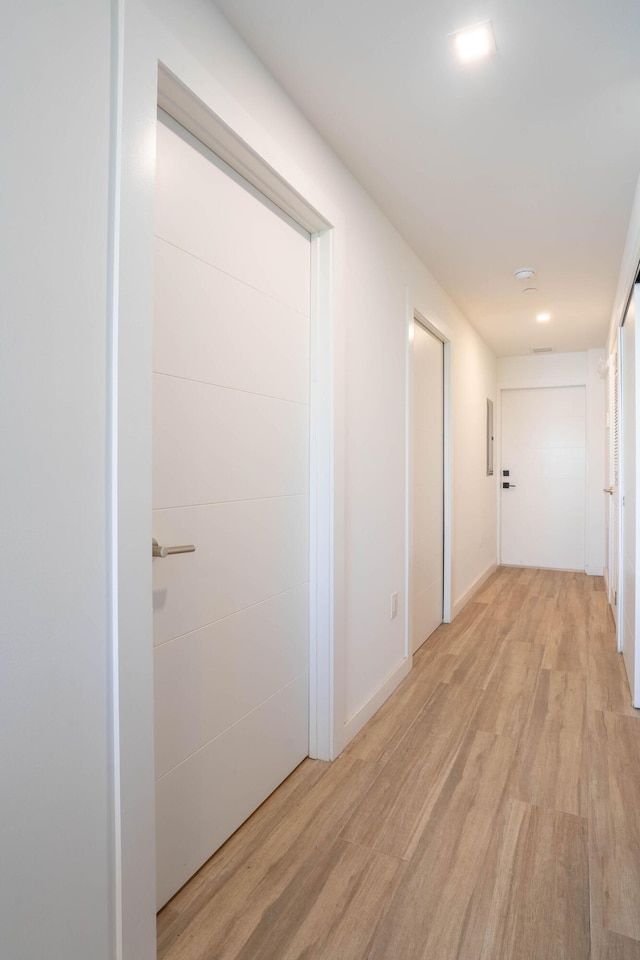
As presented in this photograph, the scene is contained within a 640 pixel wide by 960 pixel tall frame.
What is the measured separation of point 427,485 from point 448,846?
7.66ft

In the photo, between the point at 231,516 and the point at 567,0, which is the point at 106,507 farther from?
the point at 567,0

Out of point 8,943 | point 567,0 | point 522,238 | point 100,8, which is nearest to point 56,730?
point 8,943

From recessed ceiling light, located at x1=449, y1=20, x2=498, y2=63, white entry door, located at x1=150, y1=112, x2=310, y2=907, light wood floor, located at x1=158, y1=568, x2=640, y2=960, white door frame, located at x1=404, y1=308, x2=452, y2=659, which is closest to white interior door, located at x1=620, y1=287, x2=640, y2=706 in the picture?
light wood floor, located at x1=158, y1=568, x2=640, y2=960

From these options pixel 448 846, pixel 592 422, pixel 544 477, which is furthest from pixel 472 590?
pixel 448 846

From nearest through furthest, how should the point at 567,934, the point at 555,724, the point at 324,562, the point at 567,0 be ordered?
the point at 567,934 → the point at 567,0 → the point at 324,562 → the point at 555,724

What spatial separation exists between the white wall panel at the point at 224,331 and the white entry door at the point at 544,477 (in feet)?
15.8

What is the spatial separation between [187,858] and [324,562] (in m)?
1.05

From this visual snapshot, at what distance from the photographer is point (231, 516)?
5.57 ft

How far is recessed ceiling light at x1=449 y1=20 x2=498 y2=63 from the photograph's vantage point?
1.57m

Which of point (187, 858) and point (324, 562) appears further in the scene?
point (324, 562)

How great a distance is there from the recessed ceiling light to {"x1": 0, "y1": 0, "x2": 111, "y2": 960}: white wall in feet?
3.41

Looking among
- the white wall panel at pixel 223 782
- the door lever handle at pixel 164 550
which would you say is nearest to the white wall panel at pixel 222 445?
the door lever handle at pixel 164 550

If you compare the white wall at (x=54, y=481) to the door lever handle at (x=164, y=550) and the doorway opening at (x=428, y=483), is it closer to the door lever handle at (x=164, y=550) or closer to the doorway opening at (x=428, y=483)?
the door lever handle at (x=164, y=550)

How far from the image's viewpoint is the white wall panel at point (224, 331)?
1421mm
